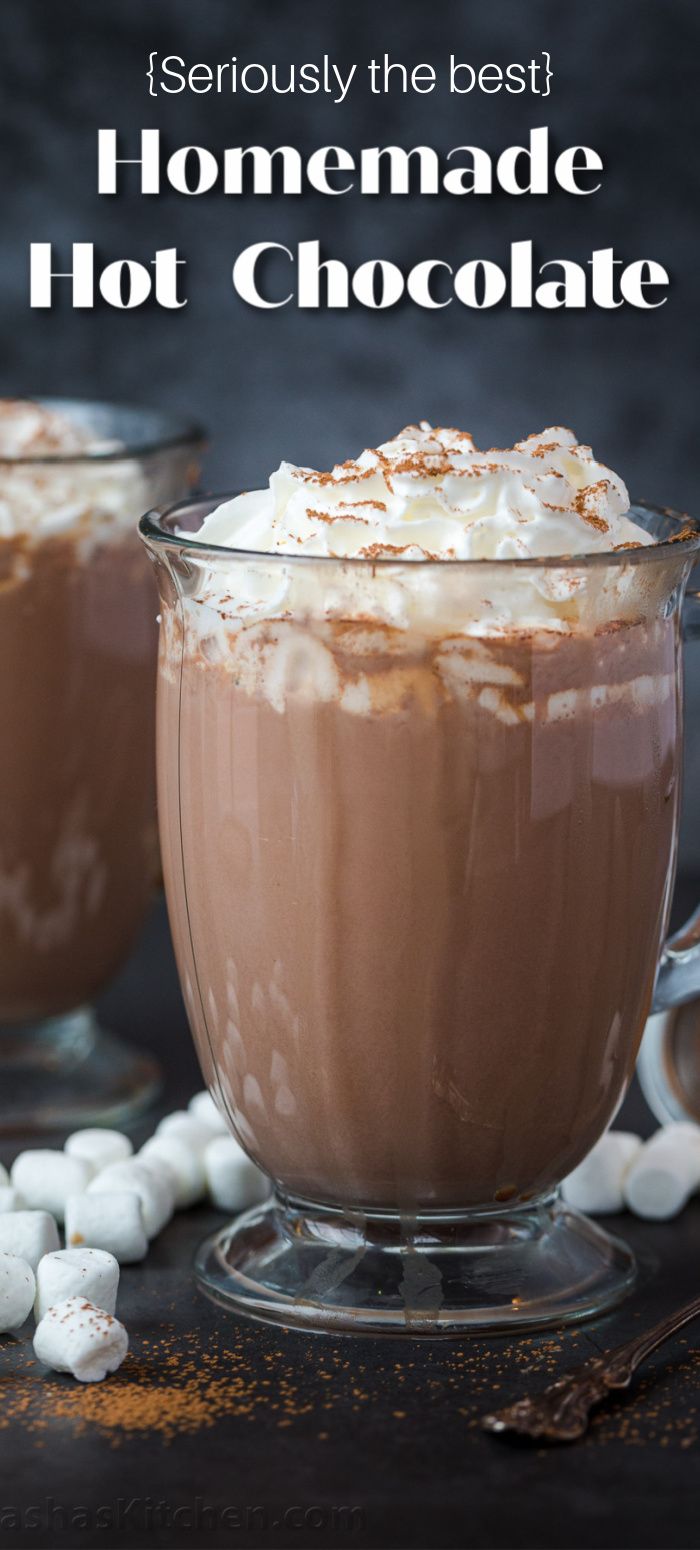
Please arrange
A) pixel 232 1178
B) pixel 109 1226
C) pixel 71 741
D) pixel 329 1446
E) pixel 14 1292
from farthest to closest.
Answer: pixel 71 741, pixel 232 1178, pixel 109 1226, pixel 14 1292, pixel 329 1446

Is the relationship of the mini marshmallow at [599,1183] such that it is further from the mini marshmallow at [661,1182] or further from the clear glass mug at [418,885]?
the clear glass mug at [418,885]

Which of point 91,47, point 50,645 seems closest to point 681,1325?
point 50,645

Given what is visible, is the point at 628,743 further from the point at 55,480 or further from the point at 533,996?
the point at 55,480

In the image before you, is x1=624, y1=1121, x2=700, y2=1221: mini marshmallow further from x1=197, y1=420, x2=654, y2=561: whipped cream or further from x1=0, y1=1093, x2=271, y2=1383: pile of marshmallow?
x1=197, y1=420, x2=654, y2=561: whipped cream

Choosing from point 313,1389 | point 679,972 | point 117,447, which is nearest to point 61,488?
point 117,447

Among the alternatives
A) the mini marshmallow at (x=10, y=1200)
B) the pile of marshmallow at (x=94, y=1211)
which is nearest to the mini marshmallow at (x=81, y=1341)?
the pile of marshmallow at (x=94, y=1211)

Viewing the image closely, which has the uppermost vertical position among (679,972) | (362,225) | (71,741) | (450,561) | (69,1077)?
(362,225)

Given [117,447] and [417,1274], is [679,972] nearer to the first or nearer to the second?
[417,1274]
